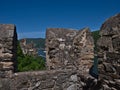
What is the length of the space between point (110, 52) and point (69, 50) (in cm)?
211

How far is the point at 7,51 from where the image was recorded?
17.6 ft

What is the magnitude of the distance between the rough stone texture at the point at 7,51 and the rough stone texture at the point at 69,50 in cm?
118

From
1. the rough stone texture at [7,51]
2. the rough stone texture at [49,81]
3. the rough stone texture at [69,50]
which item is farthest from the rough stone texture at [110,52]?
the rough stone texture at [7,51]

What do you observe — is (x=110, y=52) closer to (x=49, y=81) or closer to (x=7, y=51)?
(x=49, y=81)

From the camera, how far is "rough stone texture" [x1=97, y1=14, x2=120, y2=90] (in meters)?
4.44

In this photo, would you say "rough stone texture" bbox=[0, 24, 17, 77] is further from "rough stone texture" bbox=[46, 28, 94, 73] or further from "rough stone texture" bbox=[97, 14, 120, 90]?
"rough stone texture" bbox=[97, 14, 120, 90]


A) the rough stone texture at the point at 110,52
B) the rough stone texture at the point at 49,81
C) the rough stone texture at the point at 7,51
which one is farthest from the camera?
the rough stone texture at the point at 49,81

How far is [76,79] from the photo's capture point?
20.4 feet

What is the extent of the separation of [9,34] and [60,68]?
169 centimetres

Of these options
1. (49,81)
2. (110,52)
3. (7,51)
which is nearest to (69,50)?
(49,81)

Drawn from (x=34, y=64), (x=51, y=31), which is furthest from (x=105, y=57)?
(x=34, y=64)

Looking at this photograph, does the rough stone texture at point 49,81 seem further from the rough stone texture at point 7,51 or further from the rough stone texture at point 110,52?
the rough stone texture at point 110,52

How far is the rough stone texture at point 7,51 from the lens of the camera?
17.5 ft

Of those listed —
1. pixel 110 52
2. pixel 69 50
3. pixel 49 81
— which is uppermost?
pixel 69 50
